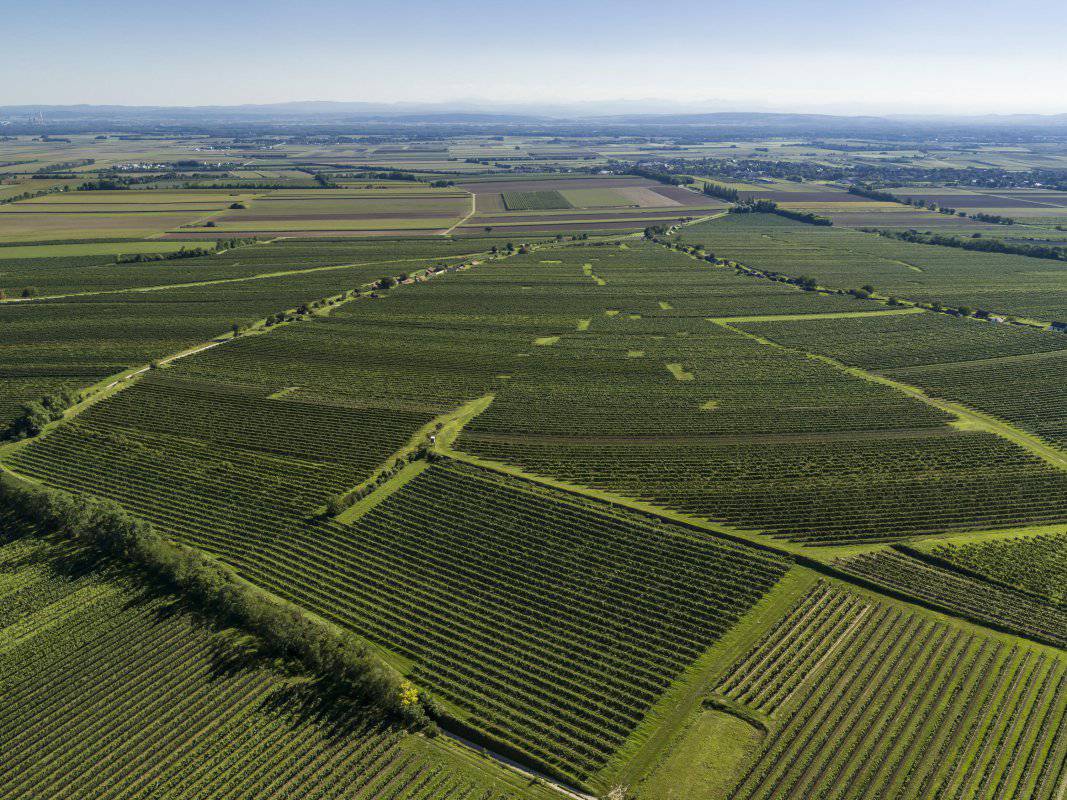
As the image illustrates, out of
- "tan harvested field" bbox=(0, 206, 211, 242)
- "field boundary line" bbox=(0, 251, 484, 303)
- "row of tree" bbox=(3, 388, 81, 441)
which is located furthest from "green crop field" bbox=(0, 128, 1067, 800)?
"tan harvested field" bbox=(0, 206, 211, 242)

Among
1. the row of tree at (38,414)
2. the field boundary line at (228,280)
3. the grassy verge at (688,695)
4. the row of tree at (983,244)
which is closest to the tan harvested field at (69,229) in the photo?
the field boundary line at (228,280)

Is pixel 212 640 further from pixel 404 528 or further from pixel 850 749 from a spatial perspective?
pixel 850 749

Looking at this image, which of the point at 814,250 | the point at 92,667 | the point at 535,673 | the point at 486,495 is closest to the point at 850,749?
the point at 535,673

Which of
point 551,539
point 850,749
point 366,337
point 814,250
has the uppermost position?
point 814,250

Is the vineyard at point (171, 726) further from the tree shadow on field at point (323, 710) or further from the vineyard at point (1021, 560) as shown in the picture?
the vineyard at point (1021, 560)

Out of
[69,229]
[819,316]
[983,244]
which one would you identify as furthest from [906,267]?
[69,229]
